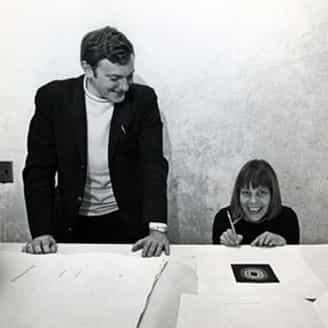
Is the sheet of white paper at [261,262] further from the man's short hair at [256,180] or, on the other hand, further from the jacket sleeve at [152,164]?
the man's short hair at [256,180]

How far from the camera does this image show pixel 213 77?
1629 mm

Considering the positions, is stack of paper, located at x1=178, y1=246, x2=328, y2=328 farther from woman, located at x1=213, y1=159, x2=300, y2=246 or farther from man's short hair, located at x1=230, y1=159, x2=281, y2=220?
man's short hair, located at x1=230, y1=159, x2=281, y2=220

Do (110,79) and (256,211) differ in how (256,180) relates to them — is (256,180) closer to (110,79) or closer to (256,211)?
(256,211)

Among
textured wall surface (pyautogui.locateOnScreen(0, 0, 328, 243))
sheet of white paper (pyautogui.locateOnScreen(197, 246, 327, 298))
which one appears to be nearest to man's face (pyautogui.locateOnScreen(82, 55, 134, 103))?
textured wall surface (pyautogui.locateOnScreen(0, 0, 328, 243))

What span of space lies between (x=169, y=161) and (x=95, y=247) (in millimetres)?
613

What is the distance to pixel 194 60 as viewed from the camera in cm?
162

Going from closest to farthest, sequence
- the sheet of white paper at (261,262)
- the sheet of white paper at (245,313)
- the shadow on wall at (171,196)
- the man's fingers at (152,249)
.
Result: the sheet of white paper at (245,313), the sheet of white paper at (261,262), the man's fingers at (152,249), the shadow on wall at (171,196)

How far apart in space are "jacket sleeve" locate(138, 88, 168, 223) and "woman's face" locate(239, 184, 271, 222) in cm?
29

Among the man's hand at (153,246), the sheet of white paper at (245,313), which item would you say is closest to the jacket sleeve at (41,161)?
the man's hand at (153,246)

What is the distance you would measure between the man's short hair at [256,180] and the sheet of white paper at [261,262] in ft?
1.60

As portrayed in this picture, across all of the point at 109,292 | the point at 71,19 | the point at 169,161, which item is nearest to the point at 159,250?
the point at 109,292

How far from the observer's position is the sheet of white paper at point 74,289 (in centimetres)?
73

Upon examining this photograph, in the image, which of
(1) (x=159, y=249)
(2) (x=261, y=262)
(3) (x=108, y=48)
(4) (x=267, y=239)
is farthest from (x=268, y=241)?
(3) (x=108, y=48)

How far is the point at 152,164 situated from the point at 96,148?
19cm
